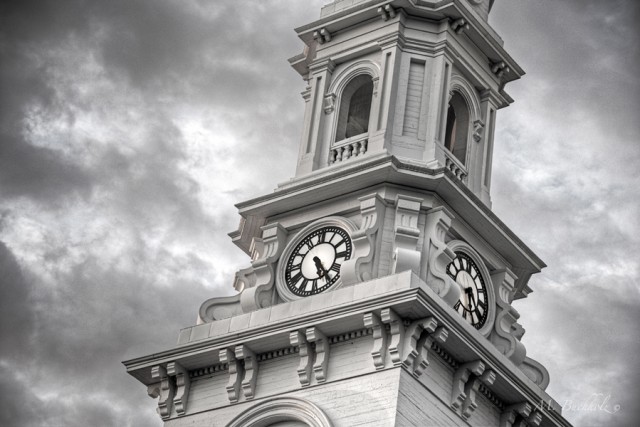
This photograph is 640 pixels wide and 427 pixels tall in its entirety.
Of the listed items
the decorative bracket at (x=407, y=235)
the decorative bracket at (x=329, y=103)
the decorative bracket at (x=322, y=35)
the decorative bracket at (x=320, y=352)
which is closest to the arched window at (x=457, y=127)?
the decorative bracket at (x=329, y=103)

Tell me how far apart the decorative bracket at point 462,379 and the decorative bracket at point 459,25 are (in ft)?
41.5

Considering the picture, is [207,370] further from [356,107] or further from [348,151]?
[356,107]

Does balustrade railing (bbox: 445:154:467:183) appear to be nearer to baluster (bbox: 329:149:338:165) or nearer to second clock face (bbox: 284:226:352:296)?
baluster (bbox: 329:149:338:165)

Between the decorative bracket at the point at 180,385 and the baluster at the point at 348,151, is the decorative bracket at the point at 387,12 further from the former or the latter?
the decorative bracket at the point at 180,385

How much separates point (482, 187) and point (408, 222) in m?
5.28

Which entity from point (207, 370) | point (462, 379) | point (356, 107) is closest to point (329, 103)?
point (356, 107)

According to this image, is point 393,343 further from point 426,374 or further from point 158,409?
point 158,409

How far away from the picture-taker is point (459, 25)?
186 ft

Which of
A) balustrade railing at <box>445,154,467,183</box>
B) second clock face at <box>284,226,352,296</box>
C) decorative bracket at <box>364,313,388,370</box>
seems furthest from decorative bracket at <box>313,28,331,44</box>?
decorative bracket at <box>364,313,388,370</box>

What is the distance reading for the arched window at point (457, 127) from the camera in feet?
187

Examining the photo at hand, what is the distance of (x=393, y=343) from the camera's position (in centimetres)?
4784

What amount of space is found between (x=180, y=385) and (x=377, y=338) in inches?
268

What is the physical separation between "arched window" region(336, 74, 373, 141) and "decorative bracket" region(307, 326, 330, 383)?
9470 mm

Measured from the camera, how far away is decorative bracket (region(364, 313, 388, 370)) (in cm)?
4791
